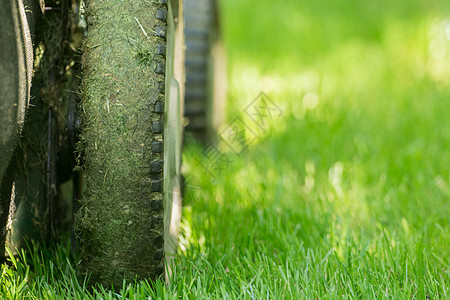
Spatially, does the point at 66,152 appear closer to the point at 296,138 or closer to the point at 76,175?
the point at 76,175

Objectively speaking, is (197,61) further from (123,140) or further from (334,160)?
(123,140)

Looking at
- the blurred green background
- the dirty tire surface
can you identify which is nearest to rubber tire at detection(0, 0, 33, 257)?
the blurred green background

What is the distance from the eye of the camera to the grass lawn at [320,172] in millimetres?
1385

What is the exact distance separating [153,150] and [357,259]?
60cm

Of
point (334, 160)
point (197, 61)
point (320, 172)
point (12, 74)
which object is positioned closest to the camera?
point (12, 74)

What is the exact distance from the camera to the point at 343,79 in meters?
3.23

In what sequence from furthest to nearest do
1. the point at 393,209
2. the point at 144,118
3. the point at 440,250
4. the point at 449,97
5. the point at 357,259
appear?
the point at 449,97, the point at 393,209, the point at 440,250, the point at 357,259, the point at 144,118

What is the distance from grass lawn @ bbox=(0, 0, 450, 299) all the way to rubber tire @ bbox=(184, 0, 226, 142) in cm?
12

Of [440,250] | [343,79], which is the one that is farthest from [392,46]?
[440,250]

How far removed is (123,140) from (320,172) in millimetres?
1268

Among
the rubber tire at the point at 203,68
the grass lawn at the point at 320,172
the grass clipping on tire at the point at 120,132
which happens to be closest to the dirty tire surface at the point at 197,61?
the rubber tire at the point at 203,68

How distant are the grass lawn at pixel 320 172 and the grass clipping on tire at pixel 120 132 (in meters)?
0.11

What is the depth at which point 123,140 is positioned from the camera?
120cm

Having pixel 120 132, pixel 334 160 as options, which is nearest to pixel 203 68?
pixel 334 160
